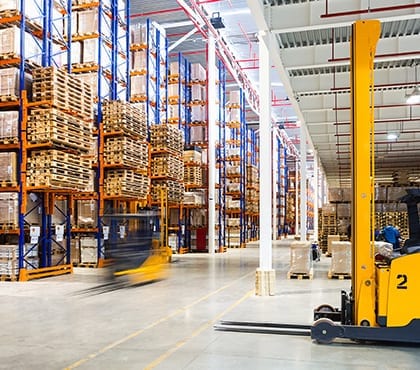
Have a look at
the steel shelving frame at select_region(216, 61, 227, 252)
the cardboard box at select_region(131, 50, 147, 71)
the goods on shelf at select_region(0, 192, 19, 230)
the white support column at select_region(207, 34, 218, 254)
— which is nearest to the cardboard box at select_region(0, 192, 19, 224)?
the goods on shelf at select_region(0, 192, 19, 230)

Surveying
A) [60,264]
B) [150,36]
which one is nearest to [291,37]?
[60,264]

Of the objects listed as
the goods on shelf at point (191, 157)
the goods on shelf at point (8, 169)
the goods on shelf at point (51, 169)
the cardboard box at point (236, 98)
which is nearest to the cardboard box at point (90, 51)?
the goods on shelf at point (51, 169)

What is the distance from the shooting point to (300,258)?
1181 centimetres

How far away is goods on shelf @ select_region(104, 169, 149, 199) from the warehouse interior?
7 cm

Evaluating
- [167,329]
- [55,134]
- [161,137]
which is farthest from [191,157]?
[167,329]

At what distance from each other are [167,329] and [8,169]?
6947 mm

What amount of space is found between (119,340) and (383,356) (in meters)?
2.90

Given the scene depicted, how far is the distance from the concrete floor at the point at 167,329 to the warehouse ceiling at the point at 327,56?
15.1ft

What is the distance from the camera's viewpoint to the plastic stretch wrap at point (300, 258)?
11680 mm

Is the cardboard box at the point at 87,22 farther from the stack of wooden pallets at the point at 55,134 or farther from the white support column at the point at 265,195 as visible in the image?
the white support column at the point at 265,195

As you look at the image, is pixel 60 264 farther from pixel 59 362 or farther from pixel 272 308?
pixel 59 362

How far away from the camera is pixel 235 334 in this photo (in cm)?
608

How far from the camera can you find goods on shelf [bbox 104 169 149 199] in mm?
14500

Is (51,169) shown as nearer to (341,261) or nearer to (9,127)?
(9,127)
